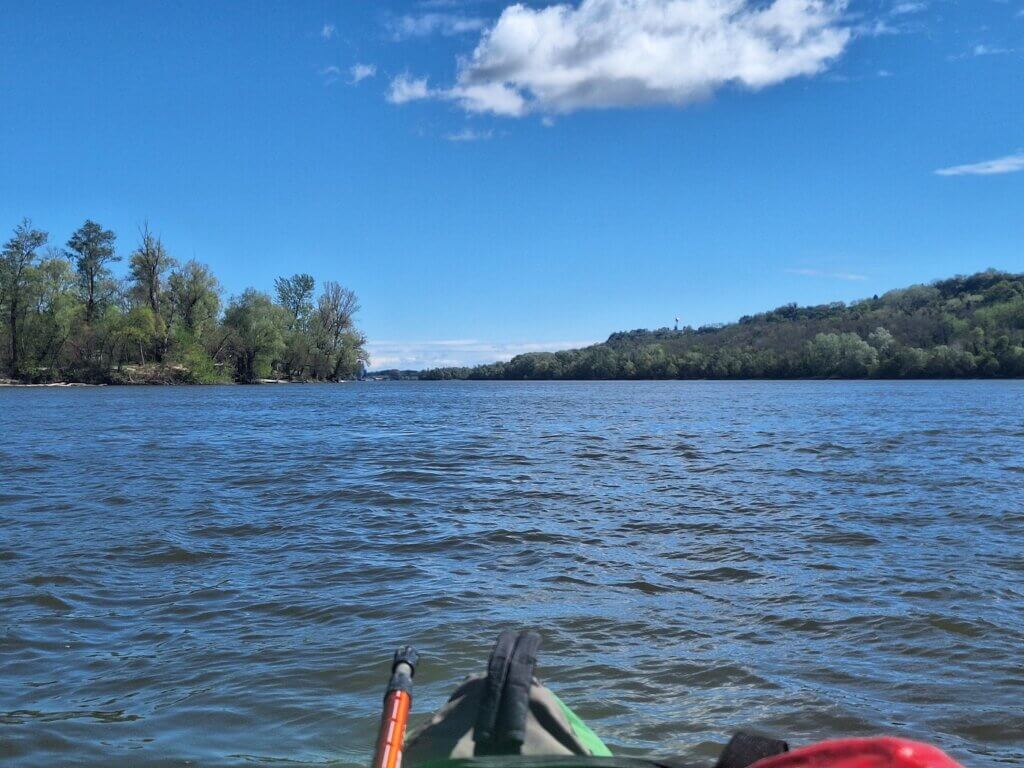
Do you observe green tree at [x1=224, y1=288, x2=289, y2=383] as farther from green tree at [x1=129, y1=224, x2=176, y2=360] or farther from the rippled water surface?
the rippled water surface

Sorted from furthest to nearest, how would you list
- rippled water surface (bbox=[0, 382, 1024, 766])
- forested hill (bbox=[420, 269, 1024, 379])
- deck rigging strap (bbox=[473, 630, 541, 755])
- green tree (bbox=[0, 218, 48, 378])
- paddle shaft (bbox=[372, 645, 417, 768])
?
1. forested hill (bbox=[420, 269, 1024, 379])
2. green tree (bbox=[0, 218, 48, 378])
3. rippled water surface (bbox=[0, 382, 1024, 766])
4. deck rigging strap (bbox=[473, 630, 541, 755])
5. paddle shaft (bbox=[372, 645, 417, 768])

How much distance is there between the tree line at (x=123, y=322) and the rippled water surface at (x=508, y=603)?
71.5 metres

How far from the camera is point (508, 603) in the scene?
20.9 feet

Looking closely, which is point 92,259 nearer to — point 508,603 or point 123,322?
point 123,322

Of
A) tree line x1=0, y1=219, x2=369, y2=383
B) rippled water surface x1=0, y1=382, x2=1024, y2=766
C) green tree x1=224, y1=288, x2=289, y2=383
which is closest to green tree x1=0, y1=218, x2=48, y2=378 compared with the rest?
tree line x1=0, y1=219, x2=369, y2=383

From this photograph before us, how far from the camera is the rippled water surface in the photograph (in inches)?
163

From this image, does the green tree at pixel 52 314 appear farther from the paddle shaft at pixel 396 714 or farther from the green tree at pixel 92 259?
the paddle shaft at pixel 396 714

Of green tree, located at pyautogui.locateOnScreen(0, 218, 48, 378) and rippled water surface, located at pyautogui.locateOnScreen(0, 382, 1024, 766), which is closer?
rippled water surface, located at pyautogui.locateOnScreen(0, 382, 1024, 766)

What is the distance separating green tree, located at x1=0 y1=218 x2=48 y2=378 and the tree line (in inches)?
3.8

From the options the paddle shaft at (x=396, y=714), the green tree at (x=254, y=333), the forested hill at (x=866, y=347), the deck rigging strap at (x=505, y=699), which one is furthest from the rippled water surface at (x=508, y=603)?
the forested hill at (x=866, y=347)

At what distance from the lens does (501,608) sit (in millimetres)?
6215

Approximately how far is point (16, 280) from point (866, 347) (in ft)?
380

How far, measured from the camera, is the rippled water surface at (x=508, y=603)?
413 cm

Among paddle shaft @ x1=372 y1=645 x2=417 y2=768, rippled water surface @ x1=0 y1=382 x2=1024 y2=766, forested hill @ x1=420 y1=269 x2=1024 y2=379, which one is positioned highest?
forested hill @ x1=420 y1=269 x2=1024 y2=379
